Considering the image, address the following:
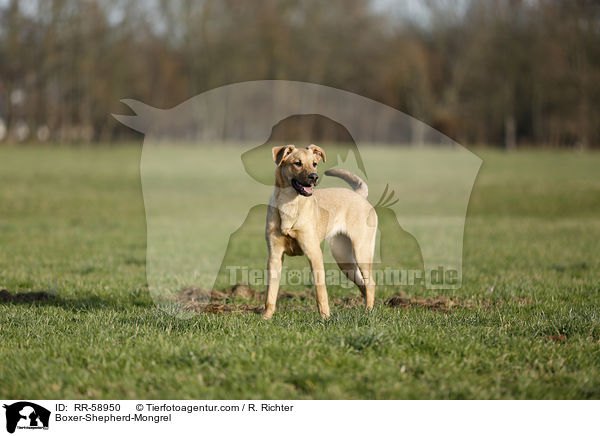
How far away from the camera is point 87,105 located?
5938 centimetres

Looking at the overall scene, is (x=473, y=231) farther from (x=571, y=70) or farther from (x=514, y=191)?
(x=571, y=70)

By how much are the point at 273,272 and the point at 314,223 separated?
2.42 feet

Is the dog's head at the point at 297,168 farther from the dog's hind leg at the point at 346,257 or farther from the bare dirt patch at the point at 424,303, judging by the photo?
the bare dirt patch at the point at 424,303

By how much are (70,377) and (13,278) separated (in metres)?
5.13

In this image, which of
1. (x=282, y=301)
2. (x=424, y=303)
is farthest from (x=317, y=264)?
(x=424, y=303)

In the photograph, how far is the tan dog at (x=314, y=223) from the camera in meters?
6.29

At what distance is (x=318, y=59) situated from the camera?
60.8 metres

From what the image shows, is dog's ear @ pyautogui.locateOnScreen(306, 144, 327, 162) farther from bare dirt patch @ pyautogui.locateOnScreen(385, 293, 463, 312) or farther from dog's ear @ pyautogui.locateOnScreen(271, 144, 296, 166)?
bare dirt patch @ pyautogui.locateOnScreen(385, 293, 463, 312)

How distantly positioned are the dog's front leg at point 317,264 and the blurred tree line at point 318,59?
49.3 m

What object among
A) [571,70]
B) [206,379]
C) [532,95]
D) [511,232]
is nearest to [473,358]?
[206,379]

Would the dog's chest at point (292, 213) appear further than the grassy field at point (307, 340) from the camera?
Yes
